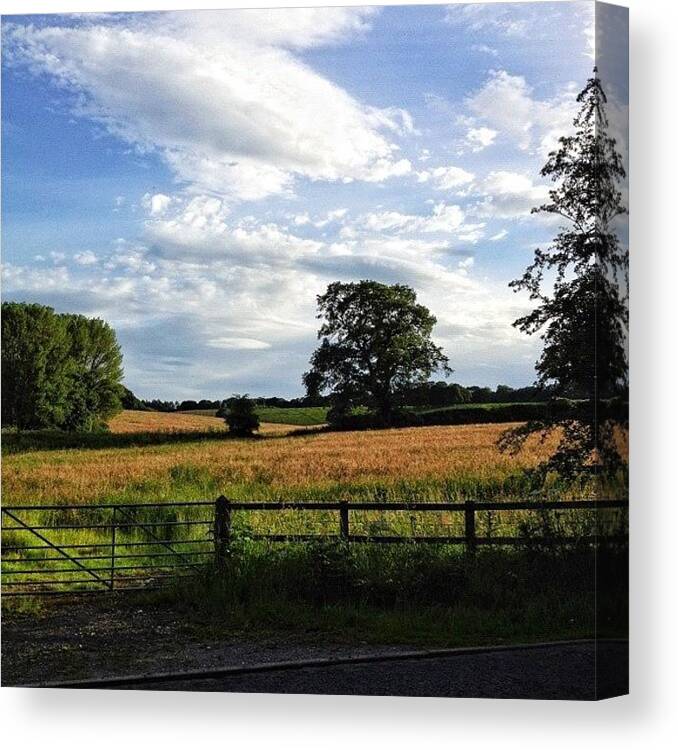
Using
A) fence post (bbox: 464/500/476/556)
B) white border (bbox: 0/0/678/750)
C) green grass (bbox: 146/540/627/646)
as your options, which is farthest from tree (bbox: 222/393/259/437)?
white border (bbox: 0/0/678/750)

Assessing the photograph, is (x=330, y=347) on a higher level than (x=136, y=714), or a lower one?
higher

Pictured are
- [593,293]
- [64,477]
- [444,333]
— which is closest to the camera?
[593,293]

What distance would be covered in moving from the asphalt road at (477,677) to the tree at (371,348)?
1538mm

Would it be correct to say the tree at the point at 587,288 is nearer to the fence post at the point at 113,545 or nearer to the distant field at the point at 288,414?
the distant field at the point at 288,414

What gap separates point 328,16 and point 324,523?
3.12 m

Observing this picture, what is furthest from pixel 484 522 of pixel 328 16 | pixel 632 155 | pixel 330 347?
pixel 328 16

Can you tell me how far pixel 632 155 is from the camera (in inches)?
268

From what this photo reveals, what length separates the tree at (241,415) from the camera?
288 inches

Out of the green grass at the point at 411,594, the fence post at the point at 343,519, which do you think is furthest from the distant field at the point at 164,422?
the fence post at the point at 343,519

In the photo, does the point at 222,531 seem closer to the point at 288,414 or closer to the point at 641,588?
the point at 288,414

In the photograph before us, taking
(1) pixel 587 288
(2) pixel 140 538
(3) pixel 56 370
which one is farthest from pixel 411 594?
(3) pixel 56 370

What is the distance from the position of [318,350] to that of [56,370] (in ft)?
5.74

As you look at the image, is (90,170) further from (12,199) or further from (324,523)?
(324,523)

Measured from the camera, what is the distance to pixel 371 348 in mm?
7379
